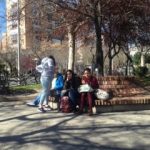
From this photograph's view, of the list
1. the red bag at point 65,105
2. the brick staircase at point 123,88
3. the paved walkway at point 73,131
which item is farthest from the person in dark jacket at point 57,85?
the brick staircase at point 123,88

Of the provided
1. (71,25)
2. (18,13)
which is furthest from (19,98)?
(71,25)

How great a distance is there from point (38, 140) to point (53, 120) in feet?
8.11

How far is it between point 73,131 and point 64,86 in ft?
12.2

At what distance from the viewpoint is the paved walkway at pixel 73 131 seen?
881 centimetres

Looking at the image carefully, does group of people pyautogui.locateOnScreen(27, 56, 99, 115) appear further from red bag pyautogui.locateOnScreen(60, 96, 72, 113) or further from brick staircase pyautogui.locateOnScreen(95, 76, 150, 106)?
A: brick staircase pyautogui.locateOnScreen(95, 76, 150, 106)

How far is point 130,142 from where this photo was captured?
353 inches

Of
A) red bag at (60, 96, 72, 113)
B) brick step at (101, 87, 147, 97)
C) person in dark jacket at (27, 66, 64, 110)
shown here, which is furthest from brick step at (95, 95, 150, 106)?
person in dark jacket at (27, 66, 64, 110)

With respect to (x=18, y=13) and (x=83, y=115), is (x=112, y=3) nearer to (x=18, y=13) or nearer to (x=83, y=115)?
(x=18, y=13)

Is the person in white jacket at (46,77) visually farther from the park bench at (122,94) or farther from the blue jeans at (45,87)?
the park bench at (122,94)

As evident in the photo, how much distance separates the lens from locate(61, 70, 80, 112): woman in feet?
43.0

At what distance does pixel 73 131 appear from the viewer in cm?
1018

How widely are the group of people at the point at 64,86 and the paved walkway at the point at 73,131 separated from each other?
16.2 inches

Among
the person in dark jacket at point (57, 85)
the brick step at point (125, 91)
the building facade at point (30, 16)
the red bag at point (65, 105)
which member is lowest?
the red bag at point (65, 105)

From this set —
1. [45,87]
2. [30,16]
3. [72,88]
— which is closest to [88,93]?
[72,88]
